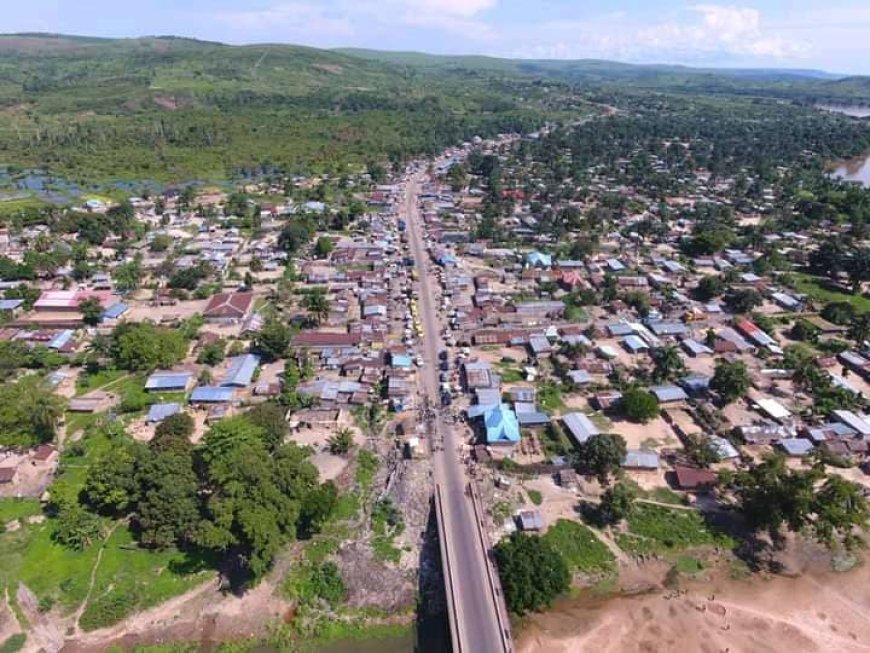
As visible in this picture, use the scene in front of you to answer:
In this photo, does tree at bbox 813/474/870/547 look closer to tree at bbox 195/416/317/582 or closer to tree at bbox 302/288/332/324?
tree at bbox 195/416/317/582

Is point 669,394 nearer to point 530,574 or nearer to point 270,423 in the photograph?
point 530,574

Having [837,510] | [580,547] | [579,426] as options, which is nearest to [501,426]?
[579,426]

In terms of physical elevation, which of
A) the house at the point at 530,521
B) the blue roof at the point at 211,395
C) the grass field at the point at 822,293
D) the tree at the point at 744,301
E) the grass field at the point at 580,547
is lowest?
the grass field at the point at 580,547

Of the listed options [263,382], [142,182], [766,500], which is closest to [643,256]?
[766,500]

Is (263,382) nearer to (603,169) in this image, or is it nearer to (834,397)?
(834,397)

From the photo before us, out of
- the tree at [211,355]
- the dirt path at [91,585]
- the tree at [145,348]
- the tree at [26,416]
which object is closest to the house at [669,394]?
the tree at [211,355]

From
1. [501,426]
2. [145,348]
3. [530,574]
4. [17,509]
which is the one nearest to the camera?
[530,574]

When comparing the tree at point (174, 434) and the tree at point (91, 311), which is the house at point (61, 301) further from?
the tree at point (174, 434)
